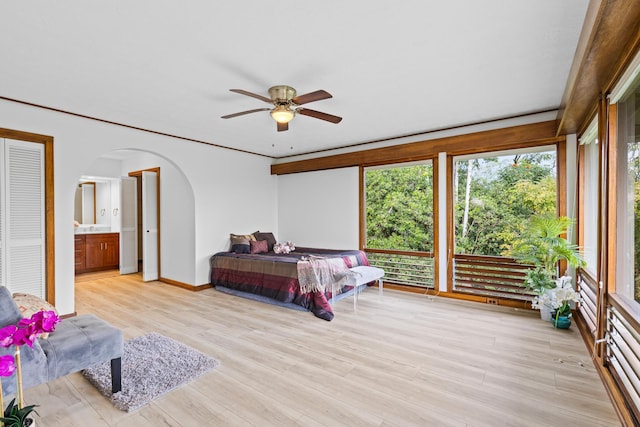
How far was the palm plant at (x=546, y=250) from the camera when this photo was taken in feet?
11.3

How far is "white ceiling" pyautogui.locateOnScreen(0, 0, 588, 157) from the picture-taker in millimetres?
1946

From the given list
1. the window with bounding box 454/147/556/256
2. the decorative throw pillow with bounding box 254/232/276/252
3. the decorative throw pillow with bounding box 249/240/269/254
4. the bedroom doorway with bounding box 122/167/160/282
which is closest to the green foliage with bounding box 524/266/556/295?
the window with bounding box 454/147/556/256

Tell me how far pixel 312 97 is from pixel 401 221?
3.13m

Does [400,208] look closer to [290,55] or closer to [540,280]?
[540,280]

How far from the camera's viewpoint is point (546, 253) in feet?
11.9

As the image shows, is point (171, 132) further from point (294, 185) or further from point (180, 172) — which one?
point (294, 185)

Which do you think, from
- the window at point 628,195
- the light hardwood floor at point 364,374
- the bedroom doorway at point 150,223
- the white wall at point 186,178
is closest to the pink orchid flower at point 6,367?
the light hardwood floor at point 364,374

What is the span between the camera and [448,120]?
13.7 feet

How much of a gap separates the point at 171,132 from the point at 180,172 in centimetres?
72

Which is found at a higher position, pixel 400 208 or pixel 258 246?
pixel 400 208

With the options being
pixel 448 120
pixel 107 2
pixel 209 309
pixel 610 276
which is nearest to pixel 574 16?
pixel 610 276

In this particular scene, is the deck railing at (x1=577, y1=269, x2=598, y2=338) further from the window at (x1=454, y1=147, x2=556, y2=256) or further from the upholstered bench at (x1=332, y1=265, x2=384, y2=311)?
the upholstered bench at (x1=332, y1=265, x2=384, y2=311)

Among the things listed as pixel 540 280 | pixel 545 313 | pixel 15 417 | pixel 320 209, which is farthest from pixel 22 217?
pixel 545 313

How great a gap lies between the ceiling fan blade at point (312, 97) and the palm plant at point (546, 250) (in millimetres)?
2886
